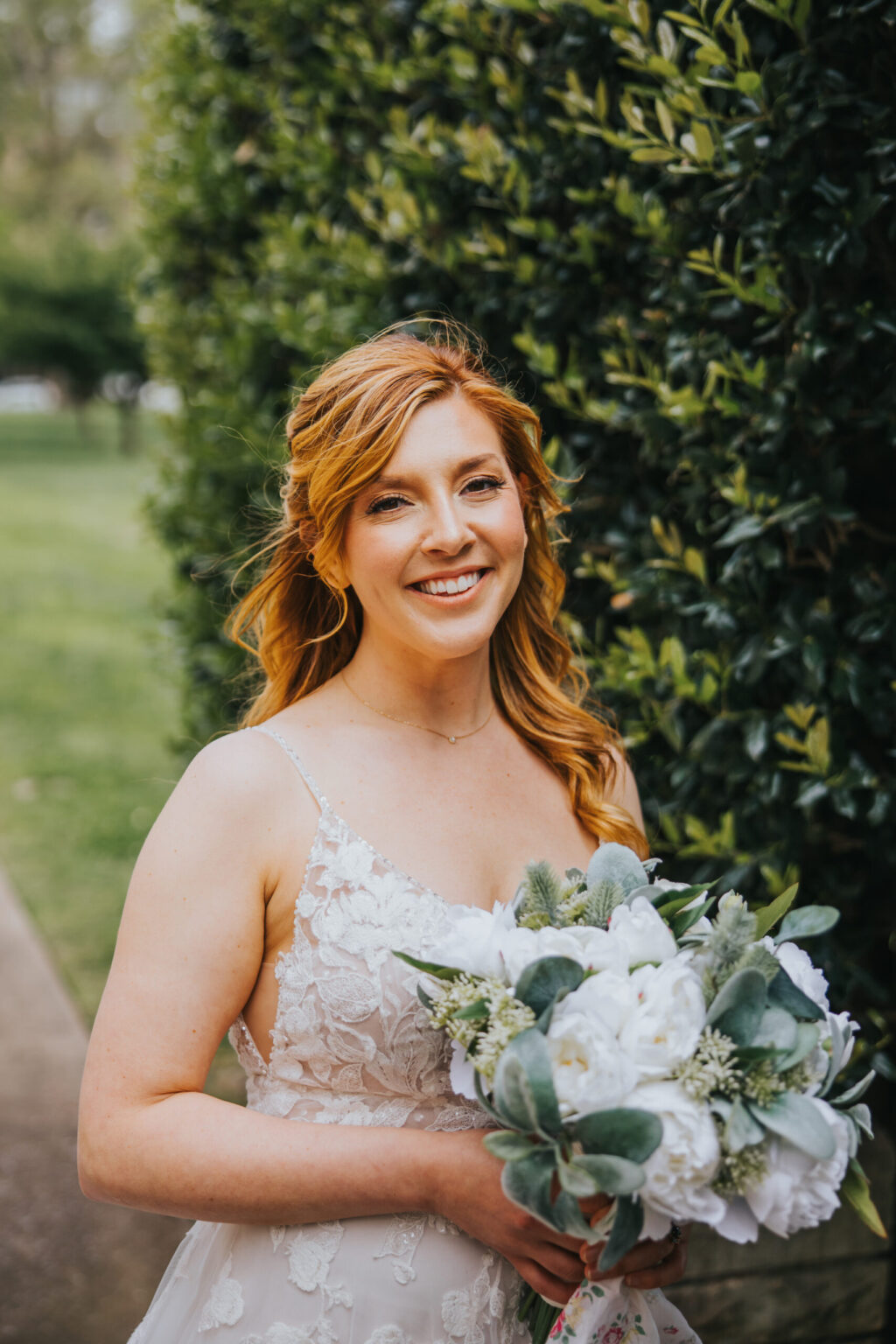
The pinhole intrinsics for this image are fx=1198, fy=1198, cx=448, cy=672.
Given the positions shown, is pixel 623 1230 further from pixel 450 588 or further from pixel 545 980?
pixel 450 588

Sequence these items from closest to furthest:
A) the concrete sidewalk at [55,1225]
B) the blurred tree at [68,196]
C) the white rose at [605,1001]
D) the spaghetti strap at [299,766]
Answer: the white rose at [605,1001], the spaghetti strap at [299,766], the concrete sidewalk at [55,1225], the blurred tree at [68,196]

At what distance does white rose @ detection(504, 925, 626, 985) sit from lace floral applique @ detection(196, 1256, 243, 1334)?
32.1 inches

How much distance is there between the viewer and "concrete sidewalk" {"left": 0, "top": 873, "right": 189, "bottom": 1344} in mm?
3438

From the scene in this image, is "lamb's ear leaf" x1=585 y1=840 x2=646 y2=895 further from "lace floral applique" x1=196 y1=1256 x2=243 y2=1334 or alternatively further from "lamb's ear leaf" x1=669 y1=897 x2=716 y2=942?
"lace floral applique" x1=196 y1=1256 x2=243 y2=1334

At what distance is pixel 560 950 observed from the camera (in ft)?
4.99

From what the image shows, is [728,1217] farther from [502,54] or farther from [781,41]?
[502,54]

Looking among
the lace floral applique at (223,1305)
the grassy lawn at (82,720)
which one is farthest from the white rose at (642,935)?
the grassy lawn at (82,720)

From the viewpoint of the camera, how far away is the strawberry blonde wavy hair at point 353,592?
1996mm

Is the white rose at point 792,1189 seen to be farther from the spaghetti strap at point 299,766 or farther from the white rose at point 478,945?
the spaghetti strap at point 299,766

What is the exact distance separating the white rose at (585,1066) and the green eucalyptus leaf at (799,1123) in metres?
0.18

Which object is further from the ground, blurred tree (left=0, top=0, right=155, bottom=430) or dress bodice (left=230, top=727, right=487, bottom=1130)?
dress bodice (left=230, top=727, right=487, bottom=1130)

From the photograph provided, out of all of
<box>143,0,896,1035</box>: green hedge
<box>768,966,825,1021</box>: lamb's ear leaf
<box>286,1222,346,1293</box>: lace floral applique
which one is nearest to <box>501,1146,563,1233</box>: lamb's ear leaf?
<box>768,966,825,1021</box>: lamb's ear leaf

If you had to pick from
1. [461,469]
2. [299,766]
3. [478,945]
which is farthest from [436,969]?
[461,469]

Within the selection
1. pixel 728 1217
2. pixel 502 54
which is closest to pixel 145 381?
pixel 502 54
